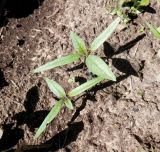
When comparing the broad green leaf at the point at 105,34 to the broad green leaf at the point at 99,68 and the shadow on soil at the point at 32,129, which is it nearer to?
the broad green leaf at the point at 99,68

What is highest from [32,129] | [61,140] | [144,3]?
[144,3]

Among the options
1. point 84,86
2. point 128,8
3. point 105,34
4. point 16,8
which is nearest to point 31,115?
point 84,86

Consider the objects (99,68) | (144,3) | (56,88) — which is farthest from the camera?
(144,3)

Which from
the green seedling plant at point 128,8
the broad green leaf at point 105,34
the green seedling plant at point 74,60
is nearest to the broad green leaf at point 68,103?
the green seedling plant at point 74,60

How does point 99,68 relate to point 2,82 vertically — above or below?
below

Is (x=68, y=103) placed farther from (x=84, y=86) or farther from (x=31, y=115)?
(x=31, y=115)

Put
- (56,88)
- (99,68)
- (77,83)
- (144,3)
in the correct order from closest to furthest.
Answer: (99,68) < (56,88) < (77,83) < (144,3)

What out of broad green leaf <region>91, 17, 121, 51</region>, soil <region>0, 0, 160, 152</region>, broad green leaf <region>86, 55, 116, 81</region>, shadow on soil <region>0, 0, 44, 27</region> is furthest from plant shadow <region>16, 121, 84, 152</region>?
shadow on soil <region>0, 0, 44, 27</region>
